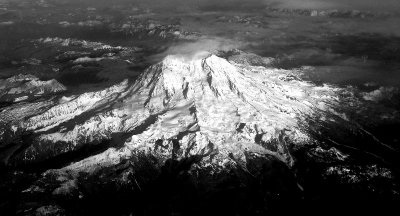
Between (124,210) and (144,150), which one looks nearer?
(124,210)

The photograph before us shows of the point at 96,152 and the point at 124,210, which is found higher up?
the point at 96,152

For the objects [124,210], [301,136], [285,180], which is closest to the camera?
[124,210]

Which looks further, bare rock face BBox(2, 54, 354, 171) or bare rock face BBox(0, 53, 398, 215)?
bare rock face BBox(2, 54, 354, 171)

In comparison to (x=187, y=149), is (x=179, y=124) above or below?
above

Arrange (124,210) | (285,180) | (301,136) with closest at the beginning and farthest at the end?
(124,210), (285,180), (301,136)

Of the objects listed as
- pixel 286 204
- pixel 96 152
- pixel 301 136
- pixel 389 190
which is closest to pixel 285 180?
pixel 286 204

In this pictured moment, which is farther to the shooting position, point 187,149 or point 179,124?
point 179,124

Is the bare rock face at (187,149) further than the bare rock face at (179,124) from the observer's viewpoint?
No

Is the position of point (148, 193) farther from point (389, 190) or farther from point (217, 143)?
point (389, 190)
